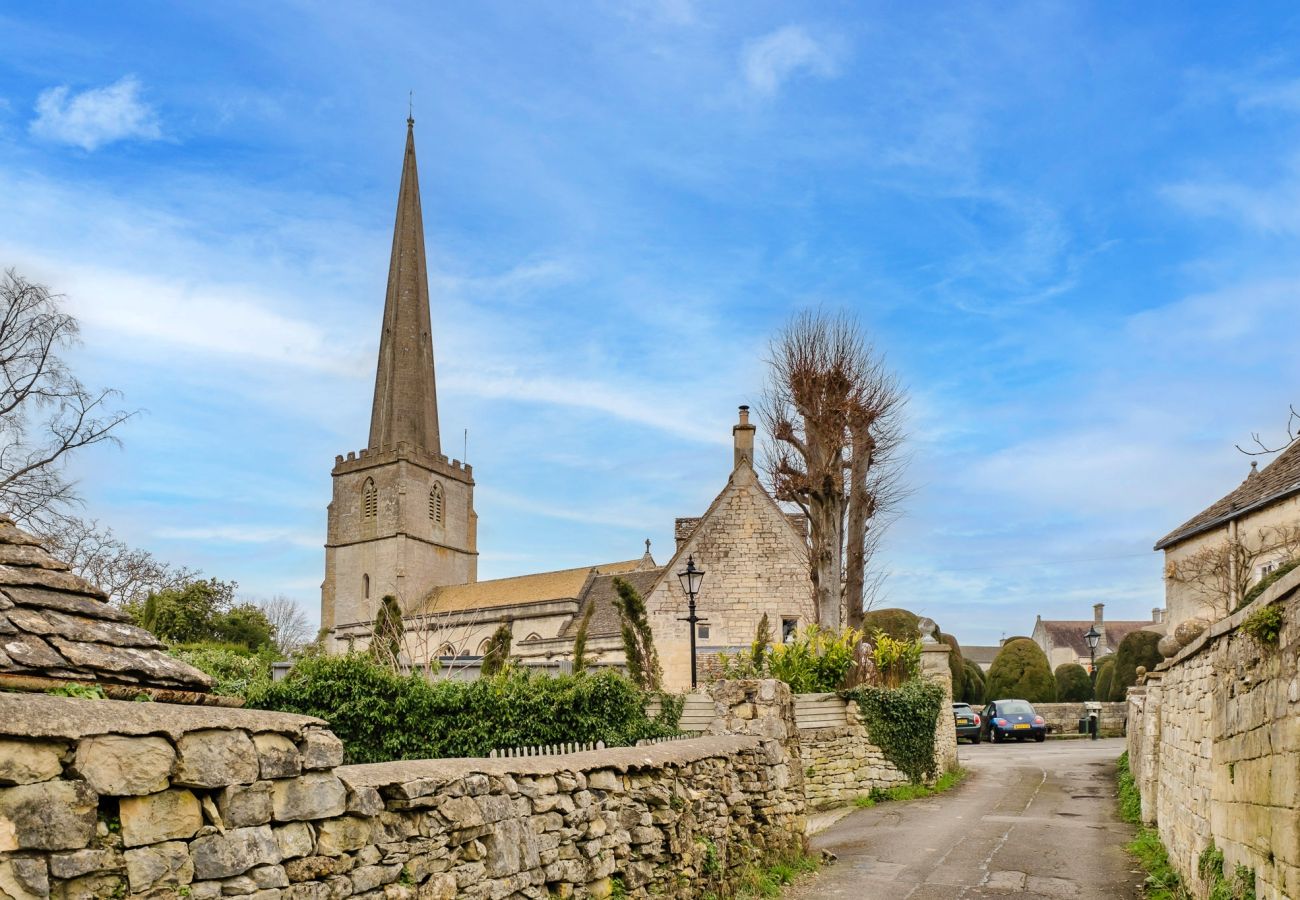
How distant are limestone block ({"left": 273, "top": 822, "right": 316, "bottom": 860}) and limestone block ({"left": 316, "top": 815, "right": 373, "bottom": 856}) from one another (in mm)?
57

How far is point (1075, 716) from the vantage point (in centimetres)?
3816

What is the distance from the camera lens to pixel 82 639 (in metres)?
4.73

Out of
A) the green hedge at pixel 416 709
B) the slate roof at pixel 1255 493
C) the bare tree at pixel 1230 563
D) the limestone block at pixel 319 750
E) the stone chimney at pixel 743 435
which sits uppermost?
the stone chimney at pixel 743 435

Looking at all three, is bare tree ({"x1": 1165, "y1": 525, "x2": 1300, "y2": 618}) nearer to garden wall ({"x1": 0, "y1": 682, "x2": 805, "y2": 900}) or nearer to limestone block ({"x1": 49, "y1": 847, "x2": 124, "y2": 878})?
garden wall ({"x1": 0, "y1": 682, "x2": 805, "y2": 900})

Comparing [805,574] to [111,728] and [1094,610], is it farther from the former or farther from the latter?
[1094,610]

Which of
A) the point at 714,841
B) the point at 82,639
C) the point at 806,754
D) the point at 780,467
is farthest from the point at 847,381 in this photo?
the point at 82,639

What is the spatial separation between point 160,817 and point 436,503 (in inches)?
2689

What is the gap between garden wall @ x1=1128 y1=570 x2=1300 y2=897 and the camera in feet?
19.4

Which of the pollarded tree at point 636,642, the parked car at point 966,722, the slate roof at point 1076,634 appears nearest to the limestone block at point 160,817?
the pollarded tree at point 636,642

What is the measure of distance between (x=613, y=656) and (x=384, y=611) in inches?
725

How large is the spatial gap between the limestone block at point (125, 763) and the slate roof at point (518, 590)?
47340 mm

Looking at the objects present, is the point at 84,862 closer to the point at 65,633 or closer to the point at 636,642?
the point at 65,633

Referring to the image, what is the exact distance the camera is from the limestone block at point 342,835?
4.91 meters

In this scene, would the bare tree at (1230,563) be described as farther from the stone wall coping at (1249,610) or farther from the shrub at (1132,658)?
the shrub at (1132,658)
